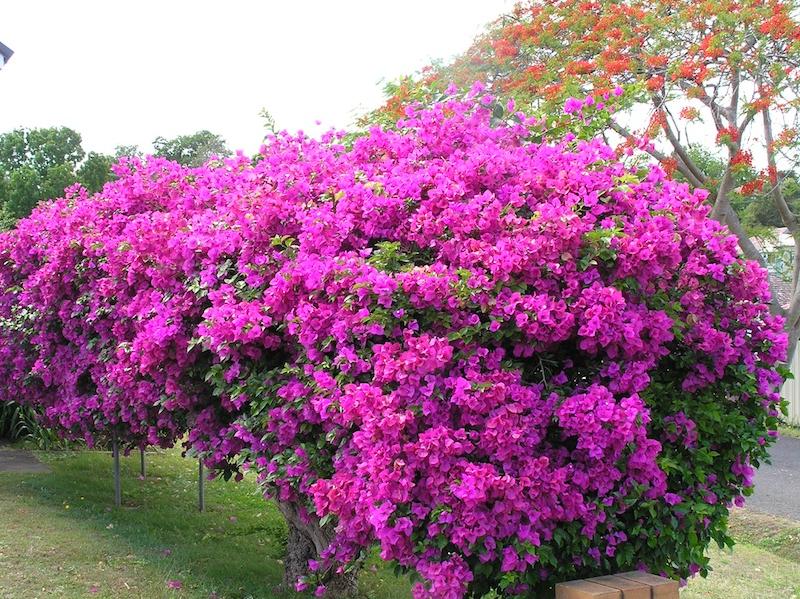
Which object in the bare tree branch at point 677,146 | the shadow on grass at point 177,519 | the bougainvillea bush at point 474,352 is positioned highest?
the bare tree branch at point 677,146

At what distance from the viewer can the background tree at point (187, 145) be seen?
36.4m

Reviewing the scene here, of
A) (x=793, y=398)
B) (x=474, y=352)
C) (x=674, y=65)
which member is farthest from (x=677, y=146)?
(x=793, y=398)

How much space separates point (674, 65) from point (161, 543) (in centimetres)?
699

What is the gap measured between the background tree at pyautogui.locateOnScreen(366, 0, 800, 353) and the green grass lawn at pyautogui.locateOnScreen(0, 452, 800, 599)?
2825 millimetres

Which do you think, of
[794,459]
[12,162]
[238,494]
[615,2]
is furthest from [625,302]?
[12,162]

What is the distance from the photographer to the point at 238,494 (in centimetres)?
816

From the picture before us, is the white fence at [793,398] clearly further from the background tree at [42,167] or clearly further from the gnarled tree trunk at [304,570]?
the background tree at [42,167]

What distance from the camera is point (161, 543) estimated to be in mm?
6082

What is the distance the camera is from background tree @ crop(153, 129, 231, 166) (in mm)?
36438

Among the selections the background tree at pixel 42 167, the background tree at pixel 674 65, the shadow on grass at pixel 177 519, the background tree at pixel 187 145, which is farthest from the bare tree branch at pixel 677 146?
the background tree at pixel 187 145

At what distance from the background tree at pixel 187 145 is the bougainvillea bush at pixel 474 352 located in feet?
108

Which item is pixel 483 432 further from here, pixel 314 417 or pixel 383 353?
pixel 314 417

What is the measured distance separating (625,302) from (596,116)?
5.99 ft

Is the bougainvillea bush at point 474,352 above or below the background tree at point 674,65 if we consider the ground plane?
below
